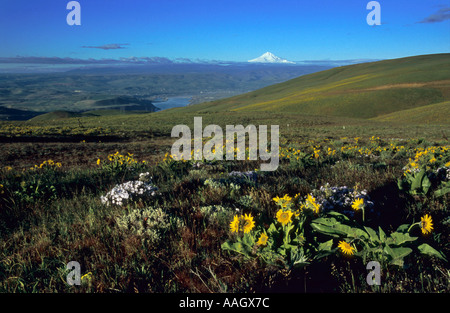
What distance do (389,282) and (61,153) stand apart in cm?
1875

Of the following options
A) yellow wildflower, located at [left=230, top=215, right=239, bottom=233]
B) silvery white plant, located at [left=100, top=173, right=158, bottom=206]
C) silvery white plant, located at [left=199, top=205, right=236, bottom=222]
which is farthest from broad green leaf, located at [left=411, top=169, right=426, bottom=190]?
silvery white plant, located at [left=100, top=173, right=158, bottom=206]

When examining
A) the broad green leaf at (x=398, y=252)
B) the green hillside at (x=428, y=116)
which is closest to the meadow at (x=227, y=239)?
the broad green leaf at (x=398, y=252)

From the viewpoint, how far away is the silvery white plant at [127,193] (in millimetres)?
3688

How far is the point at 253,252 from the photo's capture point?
2.20 m

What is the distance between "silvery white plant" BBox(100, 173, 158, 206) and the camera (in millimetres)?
3688

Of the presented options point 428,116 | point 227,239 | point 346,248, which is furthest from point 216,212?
point 428,116

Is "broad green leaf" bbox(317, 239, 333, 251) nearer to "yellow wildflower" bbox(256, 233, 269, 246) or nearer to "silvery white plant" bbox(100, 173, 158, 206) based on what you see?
"yellow wildflower" bbox(256, 233, 269, 246)

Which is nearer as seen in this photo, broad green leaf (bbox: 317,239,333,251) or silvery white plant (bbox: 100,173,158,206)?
A: broad green leaf (bbox: 317,239,333,251)

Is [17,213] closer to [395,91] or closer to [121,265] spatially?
[121,265]

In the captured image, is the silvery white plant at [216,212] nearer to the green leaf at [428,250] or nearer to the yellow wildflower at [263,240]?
the yellow wildflower at [263,240]

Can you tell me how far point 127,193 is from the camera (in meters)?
3.75

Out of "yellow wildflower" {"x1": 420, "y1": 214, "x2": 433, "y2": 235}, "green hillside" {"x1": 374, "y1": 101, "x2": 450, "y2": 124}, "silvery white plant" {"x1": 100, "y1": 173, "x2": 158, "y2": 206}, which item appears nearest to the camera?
"yellow wildflower" {"x1": 420, "y1": 214, "x2": 433, "y2": 235}

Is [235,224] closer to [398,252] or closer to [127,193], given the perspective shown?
[398,252]
